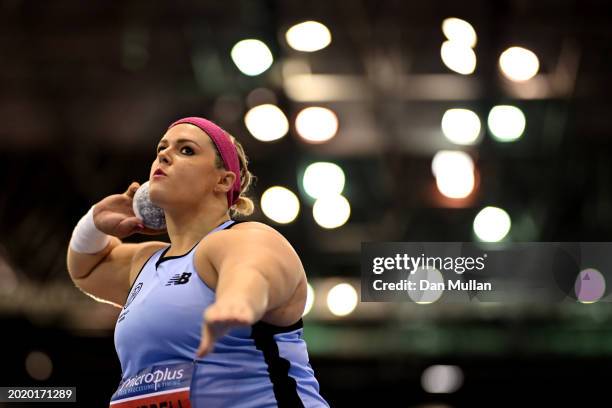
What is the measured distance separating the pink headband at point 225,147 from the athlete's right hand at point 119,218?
31cm

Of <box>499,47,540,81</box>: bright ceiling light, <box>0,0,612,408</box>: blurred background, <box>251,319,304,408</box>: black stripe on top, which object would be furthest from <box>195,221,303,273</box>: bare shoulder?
<box>499,47,540,81</box>: bright ceiling light

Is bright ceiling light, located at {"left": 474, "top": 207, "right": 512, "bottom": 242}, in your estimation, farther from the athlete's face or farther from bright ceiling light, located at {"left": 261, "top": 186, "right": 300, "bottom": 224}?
the athlete's face

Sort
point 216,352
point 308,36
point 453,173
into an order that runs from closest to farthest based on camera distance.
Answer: point 216,352 < point 308,36 < point 453,173

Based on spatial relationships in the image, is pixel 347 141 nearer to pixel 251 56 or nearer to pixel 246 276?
pixel 251 56

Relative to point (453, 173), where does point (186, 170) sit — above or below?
below

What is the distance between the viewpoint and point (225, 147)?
236 centimetres

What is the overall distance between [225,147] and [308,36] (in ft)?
10.2

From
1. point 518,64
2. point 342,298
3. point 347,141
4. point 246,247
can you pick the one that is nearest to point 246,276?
point 246,247

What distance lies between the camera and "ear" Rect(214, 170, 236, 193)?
2.33 meters

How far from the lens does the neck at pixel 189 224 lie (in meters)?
2.26

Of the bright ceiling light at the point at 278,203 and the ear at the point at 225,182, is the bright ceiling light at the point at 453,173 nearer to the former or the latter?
the bright ceiling light at the point at 278,203

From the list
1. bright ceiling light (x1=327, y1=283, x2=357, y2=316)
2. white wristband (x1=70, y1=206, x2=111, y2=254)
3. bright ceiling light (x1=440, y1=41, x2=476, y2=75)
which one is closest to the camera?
white wristband (x1=70, y1=206, x2=111, y2=254)

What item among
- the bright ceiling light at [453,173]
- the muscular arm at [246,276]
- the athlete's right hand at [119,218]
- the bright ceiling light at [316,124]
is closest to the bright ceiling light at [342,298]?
the bright ceiling light at [453,173]

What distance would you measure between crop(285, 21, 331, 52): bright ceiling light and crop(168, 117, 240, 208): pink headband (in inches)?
119
